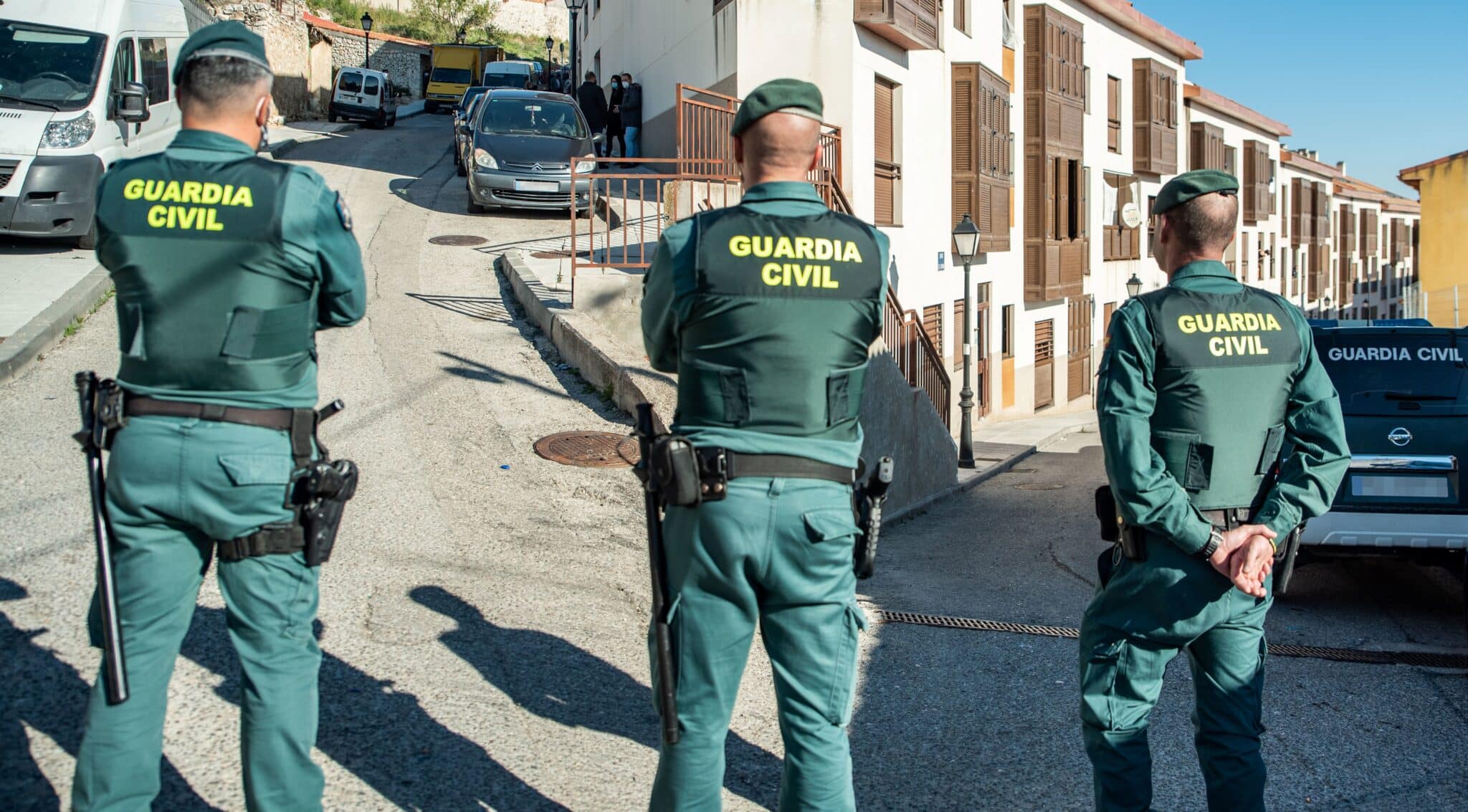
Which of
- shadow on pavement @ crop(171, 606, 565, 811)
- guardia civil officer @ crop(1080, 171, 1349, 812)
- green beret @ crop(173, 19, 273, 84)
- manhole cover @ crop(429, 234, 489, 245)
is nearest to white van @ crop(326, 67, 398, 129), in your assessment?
manhole cover @ crop(429, 234, 489, 245)

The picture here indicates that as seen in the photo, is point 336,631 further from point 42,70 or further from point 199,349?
point 42,70

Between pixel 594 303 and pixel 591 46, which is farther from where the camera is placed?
pixel 591 46

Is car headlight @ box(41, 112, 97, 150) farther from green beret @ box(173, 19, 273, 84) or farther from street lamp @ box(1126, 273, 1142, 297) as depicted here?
street lamp @ box(1126, 273, 1142, 297)

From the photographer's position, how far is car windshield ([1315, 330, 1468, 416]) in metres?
6.30

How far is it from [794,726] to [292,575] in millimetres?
1228

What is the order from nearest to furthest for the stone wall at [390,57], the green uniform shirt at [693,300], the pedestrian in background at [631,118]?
1. the green uniform shirt at [693,300]
2. the pedestrian in background at [631,118]
3. the stone wall at [390,57]

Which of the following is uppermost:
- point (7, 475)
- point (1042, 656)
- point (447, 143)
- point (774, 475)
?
point (447, 143)

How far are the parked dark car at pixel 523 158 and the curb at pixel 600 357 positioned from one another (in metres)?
4.45

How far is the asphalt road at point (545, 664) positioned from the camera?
3.63 meters

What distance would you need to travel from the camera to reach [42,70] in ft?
39.1

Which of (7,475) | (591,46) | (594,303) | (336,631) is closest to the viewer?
(336,631)

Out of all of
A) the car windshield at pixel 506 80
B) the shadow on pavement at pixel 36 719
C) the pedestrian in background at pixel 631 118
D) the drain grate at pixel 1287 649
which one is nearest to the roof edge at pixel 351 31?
the car windshield at pixel 506 80

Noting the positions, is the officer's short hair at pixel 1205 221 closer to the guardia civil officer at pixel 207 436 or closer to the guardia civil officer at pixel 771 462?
the guardia civil officer at pixel 771 462

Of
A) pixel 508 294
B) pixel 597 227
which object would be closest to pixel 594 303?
pixel 508 294
